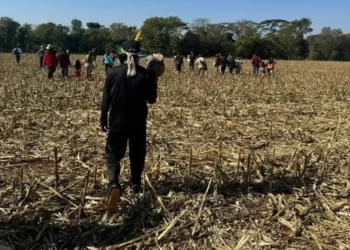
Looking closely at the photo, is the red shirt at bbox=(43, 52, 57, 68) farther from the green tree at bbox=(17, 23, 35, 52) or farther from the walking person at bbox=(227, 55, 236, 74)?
the green tree at bbox=(17, 23, 35, 52)

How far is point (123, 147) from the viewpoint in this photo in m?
4.68

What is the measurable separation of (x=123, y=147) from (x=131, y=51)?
103 centimetres

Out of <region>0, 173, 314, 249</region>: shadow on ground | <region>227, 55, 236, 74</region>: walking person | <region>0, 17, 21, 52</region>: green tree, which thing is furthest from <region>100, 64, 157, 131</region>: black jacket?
<region>0, 17, 21, 52</region>: green tree

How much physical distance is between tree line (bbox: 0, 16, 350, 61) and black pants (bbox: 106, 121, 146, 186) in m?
51.0

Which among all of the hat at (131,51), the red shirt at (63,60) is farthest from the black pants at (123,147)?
the red shirt at (63,60)

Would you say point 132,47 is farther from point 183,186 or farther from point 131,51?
point 183,186

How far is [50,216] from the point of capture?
430 cm

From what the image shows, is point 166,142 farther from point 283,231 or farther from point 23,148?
point 283,231

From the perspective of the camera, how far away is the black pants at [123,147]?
4.59 meters

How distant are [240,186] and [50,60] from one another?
485 inches

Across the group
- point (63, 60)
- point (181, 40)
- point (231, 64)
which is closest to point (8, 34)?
point (181, 40)

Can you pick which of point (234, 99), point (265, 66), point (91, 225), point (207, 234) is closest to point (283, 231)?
point (207, 234)

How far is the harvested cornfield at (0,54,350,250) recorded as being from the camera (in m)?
4.03

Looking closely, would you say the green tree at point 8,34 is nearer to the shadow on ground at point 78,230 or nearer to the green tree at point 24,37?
the green tree at point 24,37
